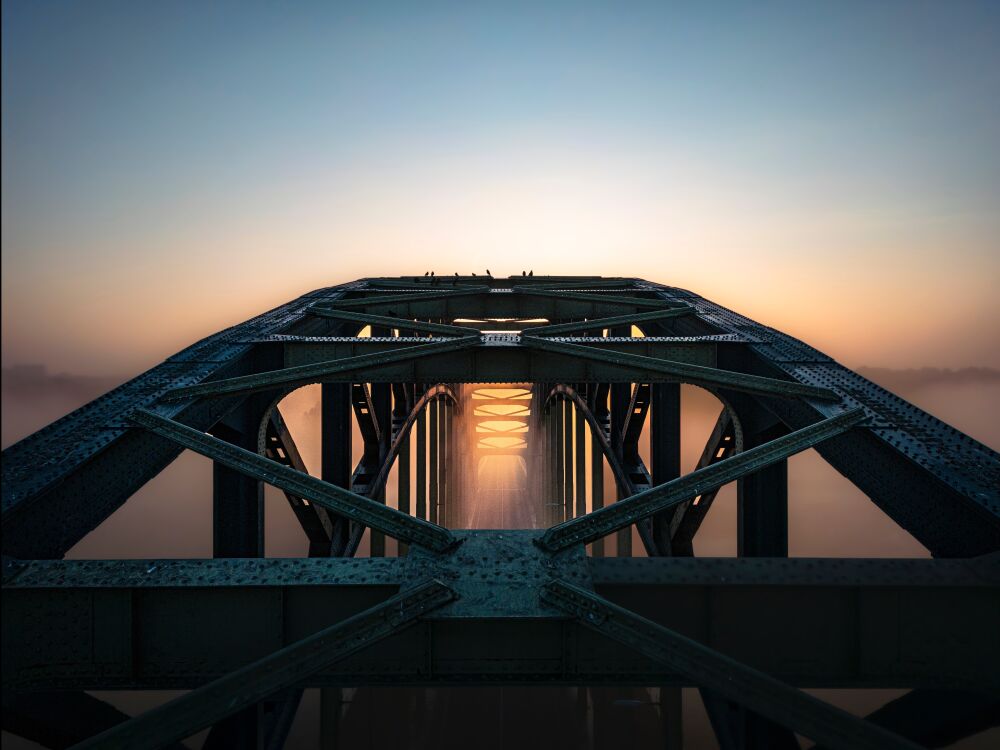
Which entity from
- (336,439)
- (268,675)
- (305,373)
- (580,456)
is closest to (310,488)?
(268,675)

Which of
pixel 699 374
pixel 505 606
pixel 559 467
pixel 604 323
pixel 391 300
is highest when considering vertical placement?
pixel 391 300

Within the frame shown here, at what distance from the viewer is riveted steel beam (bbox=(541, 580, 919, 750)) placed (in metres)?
2.60

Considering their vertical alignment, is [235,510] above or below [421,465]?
above

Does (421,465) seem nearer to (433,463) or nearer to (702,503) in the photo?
(433,463)

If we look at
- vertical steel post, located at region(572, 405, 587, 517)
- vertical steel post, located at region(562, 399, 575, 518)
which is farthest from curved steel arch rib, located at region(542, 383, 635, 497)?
vertical steel post, located at region(562, 399, 575, 518)

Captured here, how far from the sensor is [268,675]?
289cm

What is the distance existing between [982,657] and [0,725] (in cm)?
568

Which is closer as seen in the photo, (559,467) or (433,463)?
(433,463)

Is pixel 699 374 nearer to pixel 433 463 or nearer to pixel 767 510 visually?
pixel 767 510

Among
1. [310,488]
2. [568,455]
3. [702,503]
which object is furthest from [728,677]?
[568,455]

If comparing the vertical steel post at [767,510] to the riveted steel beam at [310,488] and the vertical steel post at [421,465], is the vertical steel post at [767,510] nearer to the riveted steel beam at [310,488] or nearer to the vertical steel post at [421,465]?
the riveted steel beam at [310,488]

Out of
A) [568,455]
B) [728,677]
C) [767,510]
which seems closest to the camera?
[728,677]

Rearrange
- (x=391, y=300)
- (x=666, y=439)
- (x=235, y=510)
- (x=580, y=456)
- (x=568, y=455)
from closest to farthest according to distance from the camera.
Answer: (x=235, y=510) → (x=666, y=439) → (x=391, y=300) → (x=580, y=456) → (x=568, y=455)

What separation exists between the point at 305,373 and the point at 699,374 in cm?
402
